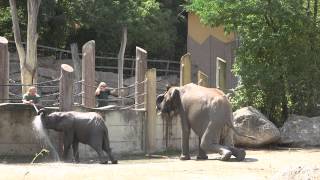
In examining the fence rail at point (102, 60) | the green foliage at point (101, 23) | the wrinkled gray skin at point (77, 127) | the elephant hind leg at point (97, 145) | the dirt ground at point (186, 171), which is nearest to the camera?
A: the dirt ground at point (186, 171)

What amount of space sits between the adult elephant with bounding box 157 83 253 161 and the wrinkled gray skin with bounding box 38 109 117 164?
203 cm

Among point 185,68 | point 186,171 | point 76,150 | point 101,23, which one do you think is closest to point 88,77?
point 76,150

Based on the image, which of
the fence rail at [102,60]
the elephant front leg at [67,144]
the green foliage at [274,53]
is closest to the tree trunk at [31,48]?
the green foliage at [274,53]

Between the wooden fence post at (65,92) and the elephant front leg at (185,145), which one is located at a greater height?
the wooden fence post at (65,92)

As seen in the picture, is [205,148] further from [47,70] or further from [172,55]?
[172,55]

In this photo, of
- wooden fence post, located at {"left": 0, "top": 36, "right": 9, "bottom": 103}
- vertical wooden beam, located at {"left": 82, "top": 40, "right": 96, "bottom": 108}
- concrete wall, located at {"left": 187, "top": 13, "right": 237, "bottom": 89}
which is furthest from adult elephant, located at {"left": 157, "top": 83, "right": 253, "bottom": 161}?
concrete wall, located at {"left": 187, "top": 13, "right": 237, "bottom": 89}

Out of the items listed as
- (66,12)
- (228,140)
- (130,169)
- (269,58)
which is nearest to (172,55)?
(66,12)

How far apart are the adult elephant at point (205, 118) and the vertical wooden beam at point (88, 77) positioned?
6.04ft

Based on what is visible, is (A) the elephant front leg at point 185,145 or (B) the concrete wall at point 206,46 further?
(B) the concrete wall at point 206,46

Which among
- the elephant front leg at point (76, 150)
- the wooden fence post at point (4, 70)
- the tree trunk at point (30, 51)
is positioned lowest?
the elephant front leg at point (76, 150)

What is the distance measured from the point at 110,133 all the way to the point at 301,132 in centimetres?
572

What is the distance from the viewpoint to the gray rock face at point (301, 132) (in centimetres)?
1892

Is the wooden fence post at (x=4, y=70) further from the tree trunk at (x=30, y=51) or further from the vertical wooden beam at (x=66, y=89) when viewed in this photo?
the tree trunk at (x=30, y=51)

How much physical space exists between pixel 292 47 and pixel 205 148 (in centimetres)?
648
